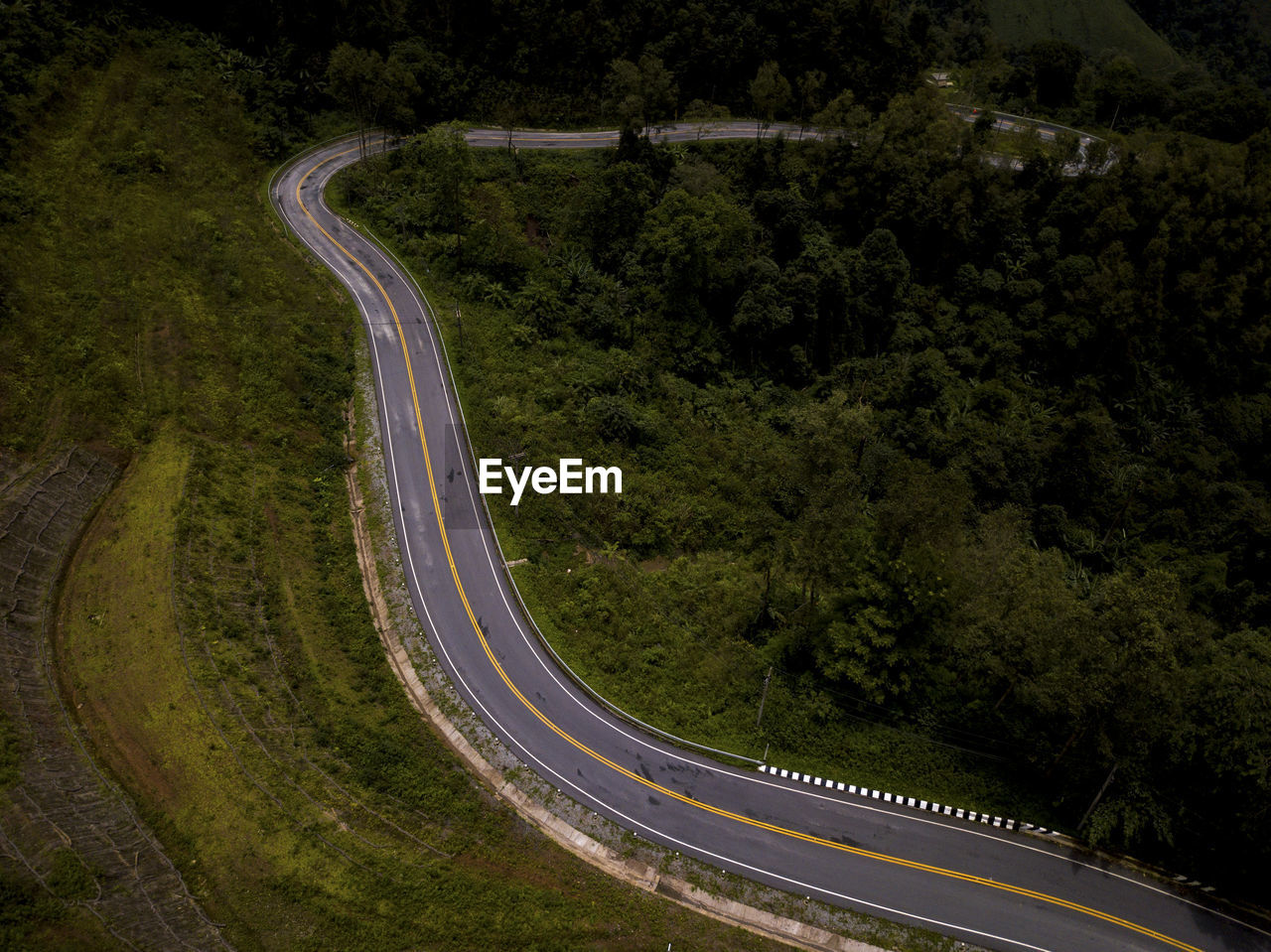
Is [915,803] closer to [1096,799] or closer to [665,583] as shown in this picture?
[1096,799]

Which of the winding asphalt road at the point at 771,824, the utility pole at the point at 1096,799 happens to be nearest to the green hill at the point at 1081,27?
the utility pole at the point at 1096,799

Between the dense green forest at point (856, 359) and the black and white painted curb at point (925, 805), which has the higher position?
the dense green forest at point (856, 359)

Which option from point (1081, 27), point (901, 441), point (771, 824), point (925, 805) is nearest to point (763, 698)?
point (771, 824)

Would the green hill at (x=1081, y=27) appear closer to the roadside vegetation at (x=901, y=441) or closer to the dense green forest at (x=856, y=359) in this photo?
the dense green forest at (x=856, y=359)

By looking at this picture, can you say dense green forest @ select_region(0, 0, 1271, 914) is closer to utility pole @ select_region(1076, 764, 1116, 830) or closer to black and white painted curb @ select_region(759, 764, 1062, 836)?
utility pole @ select_region(1076, 764, 1116, 830)

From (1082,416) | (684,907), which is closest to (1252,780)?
(684,907)
